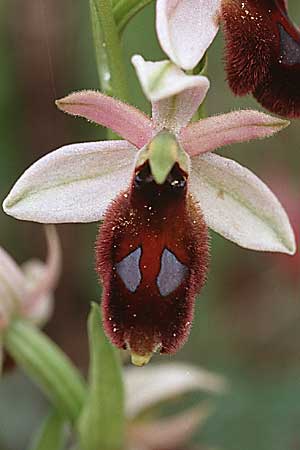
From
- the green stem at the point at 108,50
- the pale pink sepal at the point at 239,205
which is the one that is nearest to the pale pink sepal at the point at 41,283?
the green stem at the point at 108,50

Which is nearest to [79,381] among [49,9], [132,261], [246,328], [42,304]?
[42,304]

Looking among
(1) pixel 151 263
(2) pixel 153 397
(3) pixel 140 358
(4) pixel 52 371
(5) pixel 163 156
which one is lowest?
(2) pixel 153 397

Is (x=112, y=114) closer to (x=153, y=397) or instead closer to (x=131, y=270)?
(x=131, y=270)

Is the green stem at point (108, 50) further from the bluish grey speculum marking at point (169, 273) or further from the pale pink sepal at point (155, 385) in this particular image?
the pale pink sepal at point (155, 385)

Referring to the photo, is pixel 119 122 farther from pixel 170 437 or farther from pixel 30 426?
pixel 30 426

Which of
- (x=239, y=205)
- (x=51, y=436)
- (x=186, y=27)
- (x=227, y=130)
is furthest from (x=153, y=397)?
(x=186, y=27)

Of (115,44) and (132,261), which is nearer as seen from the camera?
(132,261)
